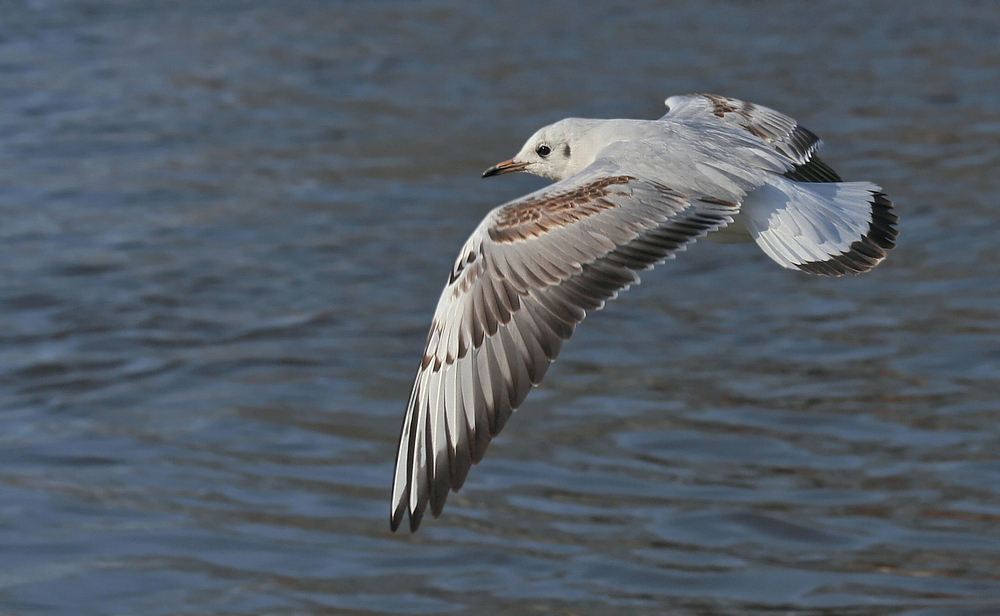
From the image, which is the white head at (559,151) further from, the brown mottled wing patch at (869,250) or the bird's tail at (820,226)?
the brown mottled wing patch at (869,250)

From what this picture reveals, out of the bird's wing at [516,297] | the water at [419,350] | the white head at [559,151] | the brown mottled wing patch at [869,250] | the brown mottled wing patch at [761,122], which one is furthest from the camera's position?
the water at [419,350]

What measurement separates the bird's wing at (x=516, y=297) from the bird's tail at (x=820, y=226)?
0.28 m

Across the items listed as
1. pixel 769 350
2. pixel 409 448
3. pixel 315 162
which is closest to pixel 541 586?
pixel 409 448

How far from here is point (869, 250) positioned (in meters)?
5.50

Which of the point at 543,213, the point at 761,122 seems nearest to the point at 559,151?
the point at 761,122

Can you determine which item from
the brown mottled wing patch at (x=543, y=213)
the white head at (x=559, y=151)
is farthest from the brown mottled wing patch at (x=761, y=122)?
the brown mottled wing patch at (x=543, y=213)

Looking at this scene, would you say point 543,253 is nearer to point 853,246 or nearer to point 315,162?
point 853,246

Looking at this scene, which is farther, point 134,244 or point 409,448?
point 134,244

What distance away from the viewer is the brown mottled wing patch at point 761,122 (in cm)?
661

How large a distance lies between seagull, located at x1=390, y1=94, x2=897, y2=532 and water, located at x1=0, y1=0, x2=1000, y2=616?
5.12ft

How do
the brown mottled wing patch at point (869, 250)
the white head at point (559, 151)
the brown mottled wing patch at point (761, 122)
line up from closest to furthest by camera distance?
the brown mottled wing patch at point (869, 250) → the white head at point (559, 151) → the brown mottled wing patch at point (761, 122)

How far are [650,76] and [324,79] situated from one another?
325 cm

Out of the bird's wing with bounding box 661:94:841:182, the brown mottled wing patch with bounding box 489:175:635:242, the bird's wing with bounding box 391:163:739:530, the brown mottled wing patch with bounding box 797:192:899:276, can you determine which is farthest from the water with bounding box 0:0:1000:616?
the brown mottled wing patch with bounding box 489:175:635:242

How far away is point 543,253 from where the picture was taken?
5.25 meters
